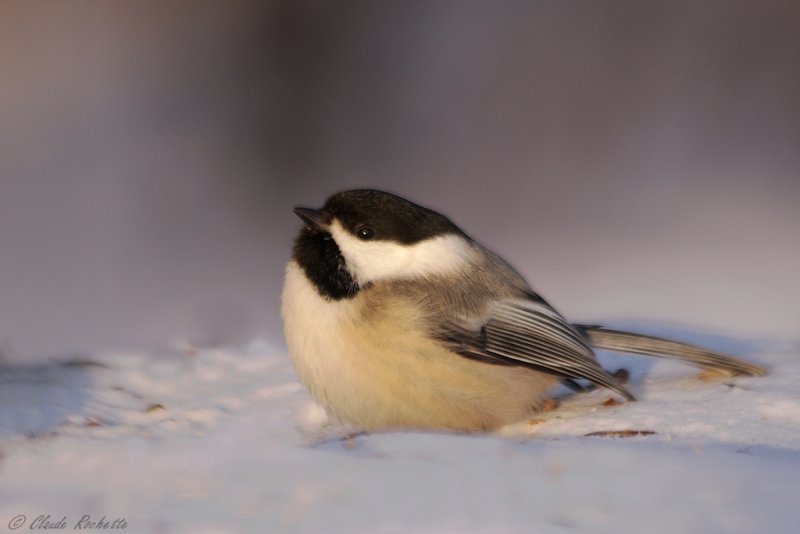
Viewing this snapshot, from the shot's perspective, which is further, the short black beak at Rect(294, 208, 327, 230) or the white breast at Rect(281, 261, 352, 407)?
the short black beak at Rect(294, 208, 327, 230)

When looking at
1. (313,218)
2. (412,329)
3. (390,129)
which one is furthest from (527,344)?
(390,129)

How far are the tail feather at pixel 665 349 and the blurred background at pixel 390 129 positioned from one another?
2.08 metres

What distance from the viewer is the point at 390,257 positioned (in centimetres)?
209

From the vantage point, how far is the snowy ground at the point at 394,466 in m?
1.39

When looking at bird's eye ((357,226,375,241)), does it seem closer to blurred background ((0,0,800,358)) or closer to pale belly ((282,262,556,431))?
pale belly ((282,262,556,431))

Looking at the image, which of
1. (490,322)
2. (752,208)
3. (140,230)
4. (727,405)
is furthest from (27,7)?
(727,405)

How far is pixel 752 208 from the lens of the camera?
16.6 feet

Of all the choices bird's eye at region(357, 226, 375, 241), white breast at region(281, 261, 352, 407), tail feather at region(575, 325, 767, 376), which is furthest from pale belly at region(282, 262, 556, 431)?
tail feather at region(575, 325, 767, 376)

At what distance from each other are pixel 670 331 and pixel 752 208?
2.55 m

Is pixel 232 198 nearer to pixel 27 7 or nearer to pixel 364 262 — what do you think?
pixel 27 7

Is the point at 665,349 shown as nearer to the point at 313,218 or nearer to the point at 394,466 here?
the point at 313,218

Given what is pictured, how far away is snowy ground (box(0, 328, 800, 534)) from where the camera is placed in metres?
1.39

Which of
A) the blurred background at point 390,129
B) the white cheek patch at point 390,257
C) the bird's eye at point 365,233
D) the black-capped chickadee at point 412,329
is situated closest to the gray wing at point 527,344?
the black-capped chickadee at point 412,329

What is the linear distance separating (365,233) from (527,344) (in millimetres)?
425
